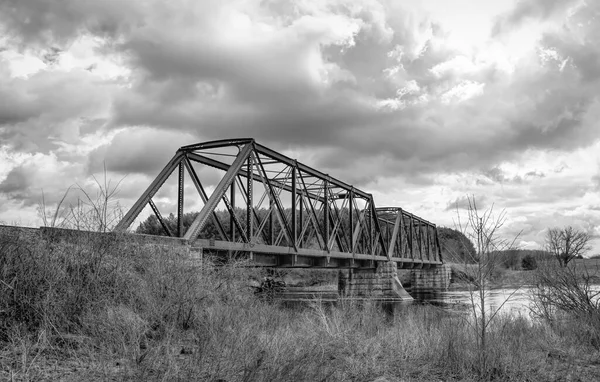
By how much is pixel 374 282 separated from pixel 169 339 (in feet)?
148

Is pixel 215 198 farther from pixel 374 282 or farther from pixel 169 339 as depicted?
pixel 374 282

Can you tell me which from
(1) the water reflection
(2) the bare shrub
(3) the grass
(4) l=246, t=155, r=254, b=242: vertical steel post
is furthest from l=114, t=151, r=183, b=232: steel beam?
(2) the bare shrub

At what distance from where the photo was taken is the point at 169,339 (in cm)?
707

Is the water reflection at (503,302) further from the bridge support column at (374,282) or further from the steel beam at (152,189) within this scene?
the steel beam at (152,189)

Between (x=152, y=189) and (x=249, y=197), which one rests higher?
(x=152, y=189)

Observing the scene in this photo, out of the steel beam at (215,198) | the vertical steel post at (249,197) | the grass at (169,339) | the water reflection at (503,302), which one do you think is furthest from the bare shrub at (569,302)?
the vertical steel post at (249,197)

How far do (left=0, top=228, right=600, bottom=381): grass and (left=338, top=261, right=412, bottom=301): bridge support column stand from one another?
38.4m

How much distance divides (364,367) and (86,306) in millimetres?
5259

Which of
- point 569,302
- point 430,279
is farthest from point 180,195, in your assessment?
point 430,279

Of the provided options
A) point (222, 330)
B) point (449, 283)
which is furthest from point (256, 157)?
point (449, 283)

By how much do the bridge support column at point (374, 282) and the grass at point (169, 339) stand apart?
38374 mm

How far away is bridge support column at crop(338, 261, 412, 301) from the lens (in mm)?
49938

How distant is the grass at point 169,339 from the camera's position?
7137 millimetres

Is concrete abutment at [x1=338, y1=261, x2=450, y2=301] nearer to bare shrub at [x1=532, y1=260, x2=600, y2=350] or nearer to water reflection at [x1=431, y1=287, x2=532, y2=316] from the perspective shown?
water reflection at [x1=431, y1=287, x2=532, y2=316]
